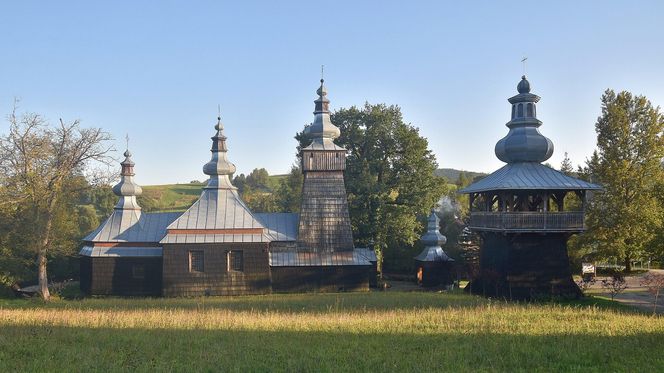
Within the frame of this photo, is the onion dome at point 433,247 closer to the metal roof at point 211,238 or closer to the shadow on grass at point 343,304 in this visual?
the shadow on grass at point 343,304

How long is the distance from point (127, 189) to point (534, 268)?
21815 millimetres

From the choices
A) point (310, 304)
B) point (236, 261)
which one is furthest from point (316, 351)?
point (236, 261)

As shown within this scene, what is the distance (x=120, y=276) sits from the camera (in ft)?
92.3

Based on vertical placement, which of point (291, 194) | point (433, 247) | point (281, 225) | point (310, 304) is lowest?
point (310, 304)

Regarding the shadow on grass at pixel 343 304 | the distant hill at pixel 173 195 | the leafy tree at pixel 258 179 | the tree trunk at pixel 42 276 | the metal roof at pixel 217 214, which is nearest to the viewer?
the shadow on grass at pixel 343 304

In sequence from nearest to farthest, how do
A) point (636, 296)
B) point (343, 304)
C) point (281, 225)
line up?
point (343, 304), point (636, 296), point (281, 225)

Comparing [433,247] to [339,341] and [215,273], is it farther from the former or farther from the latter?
[339,341]

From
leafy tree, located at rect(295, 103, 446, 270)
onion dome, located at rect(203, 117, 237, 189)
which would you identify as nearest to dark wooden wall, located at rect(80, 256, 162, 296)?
onion dome, located at rect(203, 117, 237, 189)

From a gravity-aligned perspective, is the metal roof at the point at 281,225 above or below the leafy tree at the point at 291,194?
below

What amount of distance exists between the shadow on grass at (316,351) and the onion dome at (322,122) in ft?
60.4

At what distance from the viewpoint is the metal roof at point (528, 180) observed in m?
22.9

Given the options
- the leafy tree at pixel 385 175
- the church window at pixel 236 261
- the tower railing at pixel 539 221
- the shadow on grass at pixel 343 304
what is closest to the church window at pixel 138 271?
the church window at pixel 236 261

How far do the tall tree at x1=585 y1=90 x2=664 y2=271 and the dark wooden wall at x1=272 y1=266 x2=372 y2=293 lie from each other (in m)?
14.7

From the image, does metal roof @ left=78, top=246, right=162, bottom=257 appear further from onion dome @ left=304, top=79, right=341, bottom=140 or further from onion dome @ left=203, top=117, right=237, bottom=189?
onion dome @ left=304, top=79, right=341, bottom=140
